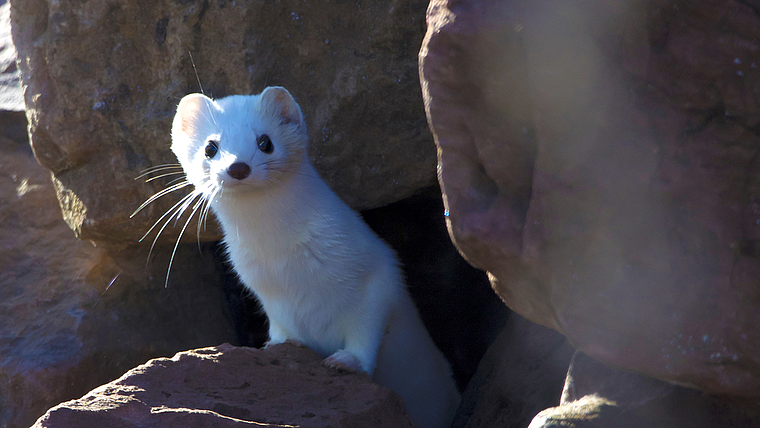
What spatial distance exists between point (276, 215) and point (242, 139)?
489 millimetres

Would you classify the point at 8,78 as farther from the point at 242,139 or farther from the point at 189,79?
the point at 242,139

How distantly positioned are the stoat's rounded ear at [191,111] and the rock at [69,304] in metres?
1.58

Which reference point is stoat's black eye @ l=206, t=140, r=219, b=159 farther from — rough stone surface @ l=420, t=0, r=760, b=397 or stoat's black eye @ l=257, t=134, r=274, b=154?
rough stone surface @ l=420, t=0, r=760, b=397

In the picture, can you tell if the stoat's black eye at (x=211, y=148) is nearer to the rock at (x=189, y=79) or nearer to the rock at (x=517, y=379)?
the rock at (x=189, y=79)

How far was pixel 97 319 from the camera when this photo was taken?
14.4 feet

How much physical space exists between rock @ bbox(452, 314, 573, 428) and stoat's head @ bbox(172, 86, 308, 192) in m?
1.71

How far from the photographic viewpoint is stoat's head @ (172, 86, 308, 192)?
3.22 meters

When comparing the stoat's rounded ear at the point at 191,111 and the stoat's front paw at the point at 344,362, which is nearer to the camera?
the stoat's front paw at the point at 344,362

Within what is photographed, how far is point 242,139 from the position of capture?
130 inches

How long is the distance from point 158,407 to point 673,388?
193cm

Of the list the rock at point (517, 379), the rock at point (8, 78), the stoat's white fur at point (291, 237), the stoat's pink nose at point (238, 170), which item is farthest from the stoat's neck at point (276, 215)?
the rock at point (8, 78)

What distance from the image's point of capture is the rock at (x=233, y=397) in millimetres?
2248

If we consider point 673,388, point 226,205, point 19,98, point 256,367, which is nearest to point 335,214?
point 226,205

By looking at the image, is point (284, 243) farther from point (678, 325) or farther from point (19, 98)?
point (19, 98)
